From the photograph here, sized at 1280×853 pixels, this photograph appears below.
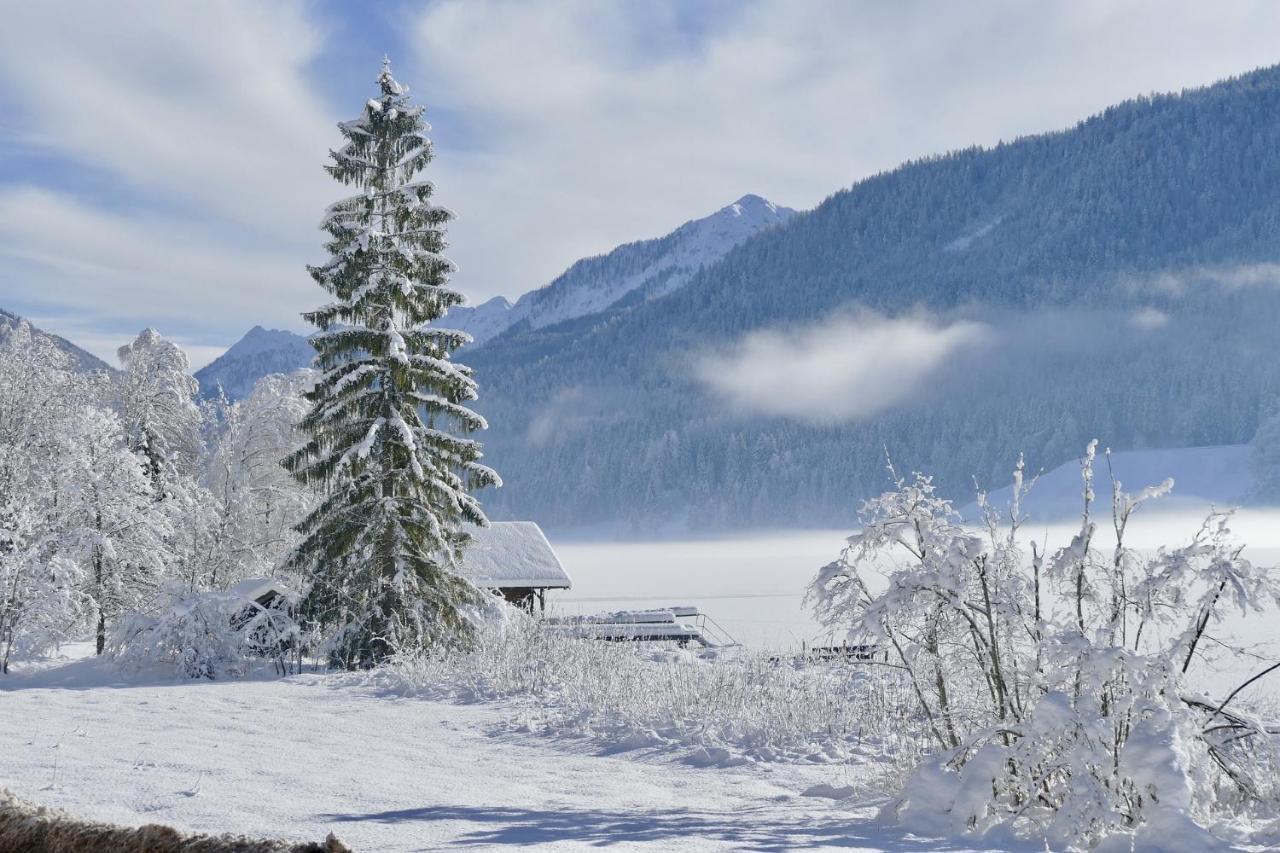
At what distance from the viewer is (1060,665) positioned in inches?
291

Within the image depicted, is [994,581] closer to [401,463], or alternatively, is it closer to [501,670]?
[501,670]

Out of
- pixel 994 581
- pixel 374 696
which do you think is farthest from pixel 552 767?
pixel 374 696

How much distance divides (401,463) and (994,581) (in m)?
14.7

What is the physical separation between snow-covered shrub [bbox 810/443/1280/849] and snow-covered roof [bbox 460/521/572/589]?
28.2 m

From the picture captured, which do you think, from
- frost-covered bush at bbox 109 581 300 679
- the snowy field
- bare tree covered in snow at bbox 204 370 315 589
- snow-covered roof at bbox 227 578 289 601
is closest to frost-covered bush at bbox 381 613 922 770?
the snowy field

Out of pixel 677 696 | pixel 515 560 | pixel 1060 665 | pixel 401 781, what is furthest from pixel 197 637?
pixel 515 560

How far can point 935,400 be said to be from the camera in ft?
644

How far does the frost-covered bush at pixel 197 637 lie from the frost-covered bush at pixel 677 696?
11.2 ft

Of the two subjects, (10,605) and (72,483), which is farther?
(72,483)

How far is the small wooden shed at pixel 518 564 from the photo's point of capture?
37125mm

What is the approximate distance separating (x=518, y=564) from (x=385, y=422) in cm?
1869

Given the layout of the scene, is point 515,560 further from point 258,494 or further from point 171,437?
point 171,437

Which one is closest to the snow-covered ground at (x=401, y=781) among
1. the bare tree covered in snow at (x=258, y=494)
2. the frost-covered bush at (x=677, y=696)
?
the frost-covered bush at (x=677, y=696)

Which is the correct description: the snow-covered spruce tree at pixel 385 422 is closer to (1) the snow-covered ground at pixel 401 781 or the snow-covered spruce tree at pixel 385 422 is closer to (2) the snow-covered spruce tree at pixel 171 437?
(1) the snow-covered ground at pixel 401 781
